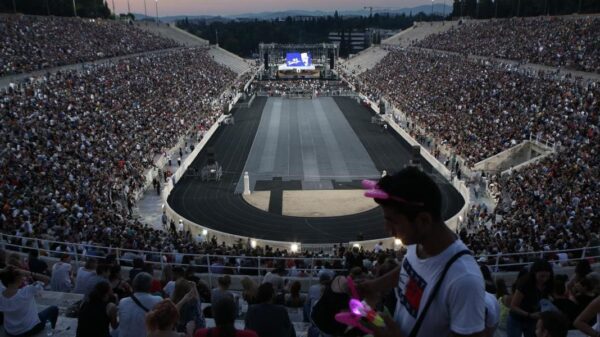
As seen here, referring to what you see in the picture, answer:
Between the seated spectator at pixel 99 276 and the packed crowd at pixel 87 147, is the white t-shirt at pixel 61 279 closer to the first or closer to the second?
the seated spectator at pixel 99 276

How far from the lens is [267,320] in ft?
16.8

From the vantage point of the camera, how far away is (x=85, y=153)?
25.1 metres

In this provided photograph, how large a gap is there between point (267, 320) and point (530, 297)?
2.92 metres

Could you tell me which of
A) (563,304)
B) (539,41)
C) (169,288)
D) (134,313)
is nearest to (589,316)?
(563,304)

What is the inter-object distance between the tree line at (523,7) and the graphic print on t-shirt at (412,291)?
73.2 metres

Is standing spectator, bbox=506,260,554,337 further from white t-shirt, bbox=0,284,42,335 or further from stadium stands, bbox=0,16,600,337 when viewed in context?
white t-shirt, bbox=0,284,42,335

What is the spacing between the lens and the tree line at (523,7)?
229 feet

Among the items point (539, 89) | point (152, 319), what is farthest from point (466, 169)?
point (152, 319)

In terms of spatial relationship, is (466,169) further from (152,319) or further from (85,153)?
(152,319)

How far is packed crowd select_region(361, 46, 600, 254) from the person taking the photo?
1634cm

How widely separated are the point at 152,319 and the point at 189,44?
94.4m

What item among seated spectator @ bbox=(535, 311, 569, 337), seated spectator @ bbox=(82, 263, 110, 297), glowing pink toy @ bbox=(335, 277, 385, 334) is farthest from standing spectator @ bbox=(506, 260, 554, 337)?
seated spectator @ bbox=(82, 263, 110, 297)

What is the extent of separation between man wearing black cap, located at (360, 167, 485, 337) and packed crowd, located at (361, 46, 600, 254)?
12.6 m

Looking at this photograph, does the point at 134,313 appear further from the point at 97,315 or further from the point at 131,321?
the point at 97,315
